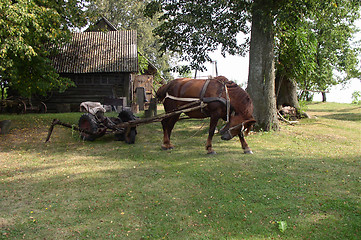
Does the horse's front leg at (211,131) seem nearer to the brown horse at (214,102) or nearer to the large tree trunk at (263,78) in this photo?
the brown horse at (214,102)

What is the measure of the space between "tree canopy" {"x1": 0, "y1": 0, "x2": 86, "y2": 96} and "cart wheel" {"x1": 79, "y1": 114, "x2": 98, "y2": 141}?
3775 millimetres

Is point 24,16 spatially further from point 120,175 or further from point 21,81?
point 120,175

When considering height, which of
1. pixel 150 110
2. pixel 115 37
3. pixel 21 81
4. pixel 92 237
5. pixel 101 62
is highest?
pixel 115 37

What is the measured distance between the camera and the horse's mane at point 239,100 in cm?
816

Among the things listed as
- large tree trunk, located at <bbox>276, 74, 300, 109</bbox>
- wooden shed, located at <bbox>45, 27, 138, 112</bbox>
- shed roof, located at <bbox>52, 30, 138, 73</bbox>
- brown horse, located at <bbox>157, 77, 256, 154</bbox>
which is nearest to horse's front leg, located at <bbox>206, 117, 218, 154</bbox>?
brown horse, located at <bbox>157, 77, 256, 154</bbox>

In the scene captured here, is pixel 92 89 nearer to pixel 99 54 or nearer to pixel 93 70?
pixel 93 70

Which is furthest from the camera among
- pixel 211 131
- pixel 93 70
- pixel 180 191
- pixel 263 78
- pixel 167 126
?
pixel 93 70

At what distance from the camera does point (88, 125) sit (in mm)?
10742

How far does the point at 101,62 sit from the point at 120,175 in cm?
1589

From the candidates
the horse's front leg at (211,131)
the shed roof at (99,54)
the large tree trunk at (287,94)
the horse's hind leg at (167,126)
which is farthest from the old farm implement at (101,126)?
the shed roof at (99,54)

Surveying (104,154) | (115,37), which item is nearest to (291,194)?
(104,154)

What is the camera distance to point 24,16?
1162 centimetres

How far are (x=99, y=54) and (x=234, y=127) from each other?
16.7 m

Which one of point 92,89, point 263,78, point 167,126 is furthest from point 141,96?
point 167,126
